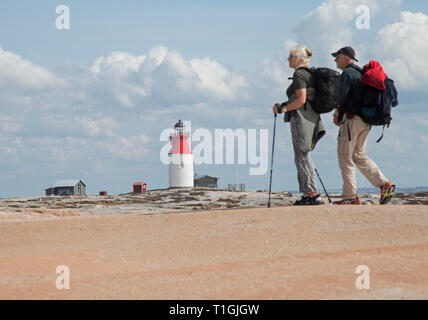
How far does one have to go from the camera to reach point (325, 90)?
9.86 metres

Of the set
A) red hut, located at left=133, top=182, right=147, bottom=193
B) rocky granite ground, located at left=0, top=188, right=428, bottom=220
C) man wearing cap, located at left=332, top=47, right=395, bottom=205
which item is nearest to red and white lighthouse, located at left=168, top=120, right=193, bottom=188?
red hut, located at left=133, top=182, right=147, bottom=193

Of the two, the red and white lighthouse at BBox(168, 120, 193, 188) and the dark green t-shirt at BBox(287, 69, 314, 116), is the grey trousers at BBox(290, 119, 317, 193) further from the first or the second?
the red and white lighthouse at BBox(168, 120, 193, 188)

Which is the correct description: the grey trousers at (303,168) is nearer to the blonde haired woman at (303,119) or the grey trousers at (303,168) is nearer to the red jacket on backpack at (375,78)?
the blonde haired woman at (303,119)

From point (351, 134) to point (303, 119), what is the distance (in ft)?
3.29

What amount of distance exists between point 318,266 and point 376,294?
122 cm

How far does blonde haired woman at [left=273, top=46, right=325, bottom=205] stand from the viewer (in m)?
9.89

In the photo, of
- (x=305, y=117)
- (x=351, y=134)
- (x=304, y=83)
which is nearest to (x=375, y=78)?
(x=351, y=134)

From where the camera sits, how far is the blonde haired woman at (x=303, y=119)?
9891mm

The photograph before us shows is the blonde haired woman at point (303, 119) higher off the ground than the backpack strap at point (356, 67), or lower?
lower

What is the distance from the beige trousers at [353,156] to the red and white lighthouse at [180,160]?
28.4m

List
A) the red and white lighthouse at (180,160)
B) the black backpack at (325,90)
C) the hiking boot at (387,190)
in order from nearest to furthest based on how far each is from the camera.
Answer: the black backpack at (325,90) → the hiking boot at (387,190) → the red and white lighthouse at (180,160)

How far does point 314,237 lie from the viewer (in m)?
7.73

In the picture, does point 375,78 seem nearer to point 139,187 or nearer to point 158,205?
point 158,205

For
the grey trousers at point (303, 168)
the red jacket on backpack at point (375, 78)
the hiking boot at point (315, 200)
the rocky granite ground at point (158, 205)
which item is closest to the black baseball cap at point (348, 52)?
the red jacket on backpack at point (375, 78)
